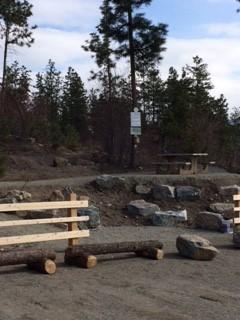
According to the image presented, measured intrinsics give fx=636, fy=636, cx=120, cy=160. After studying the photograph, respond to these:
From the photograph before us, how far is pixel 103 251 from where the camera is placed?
10617 millimetres

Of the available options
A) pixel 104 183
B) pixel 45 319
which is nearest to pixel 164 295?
pixel 45 319

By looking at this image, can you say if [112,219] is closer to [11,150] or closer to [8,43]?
[11,150]

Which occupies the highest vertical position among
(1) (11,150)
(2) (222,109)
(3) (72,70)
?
(3) (72,70)

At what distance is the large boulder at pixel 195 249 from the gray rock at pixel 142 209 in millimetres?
5816

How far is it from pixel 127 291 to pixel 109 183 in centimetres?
1118

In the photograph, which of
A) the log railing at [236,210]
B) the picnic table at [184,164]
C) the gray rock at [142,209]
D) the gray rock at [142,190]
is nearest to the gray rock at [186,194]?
the gray rock at [142,190]

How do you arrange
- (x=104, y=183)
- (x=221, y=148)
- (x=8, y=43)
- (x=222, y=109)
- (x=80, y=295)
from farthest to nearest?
(x=222, y=109), (x=221, y=148), (x=8, y=43), (x=104, y=183), (x=80, y=295)

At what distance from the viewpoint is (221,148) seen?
38.7 meters

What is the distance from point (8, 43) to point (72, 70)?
21.7m

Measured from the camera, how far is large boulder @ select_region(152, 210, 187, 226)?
17172mm

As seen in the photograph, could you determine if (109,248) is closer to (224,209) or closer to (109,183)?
(224,209)

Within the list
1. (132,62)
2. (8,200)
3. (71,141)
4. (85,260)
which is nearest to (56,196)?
(8,200)

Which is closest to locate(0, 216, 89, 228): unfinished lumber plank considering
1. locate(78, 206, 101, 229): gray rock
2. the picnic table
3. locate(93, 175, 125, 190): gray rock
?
locate(78, 206, 101, 229): gray rock

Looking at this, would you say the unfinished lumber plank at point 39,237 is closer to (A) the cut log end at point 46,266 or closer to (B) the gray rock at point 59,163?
(A) the cut log end at point 46,266
